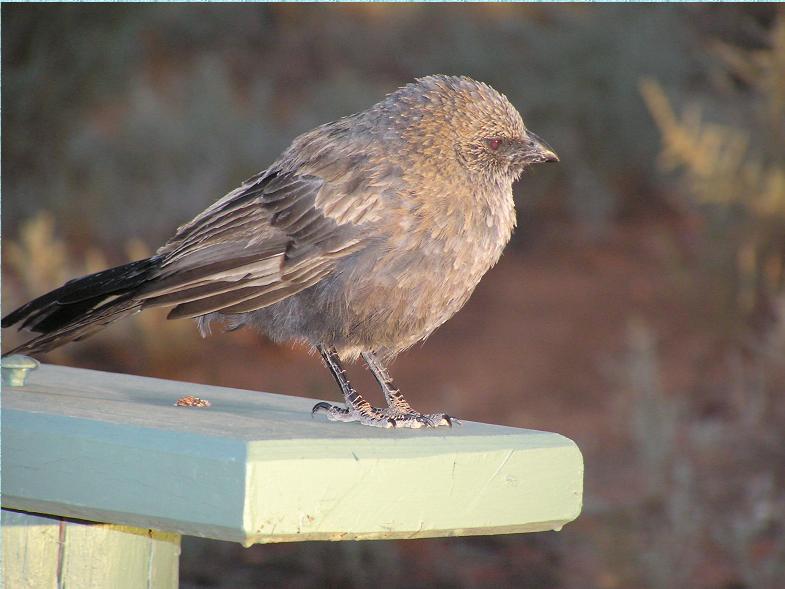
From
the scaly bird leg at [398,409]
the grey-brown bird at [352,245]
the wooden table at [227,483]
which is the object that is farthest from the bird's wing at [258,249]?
→ the wooden table at [227,483]

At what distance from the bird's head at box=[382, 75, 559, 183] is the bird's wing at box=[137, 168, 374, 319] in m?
0.32

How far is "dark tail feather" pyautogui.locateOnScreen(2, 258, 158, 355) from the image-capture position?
132 inches

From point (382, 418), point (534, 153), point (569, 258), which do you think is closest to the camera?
point (382, 418)

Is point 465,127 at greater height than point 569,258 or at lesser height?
lesser

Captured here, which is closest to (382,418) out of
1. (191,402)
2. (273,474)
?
(191,402)

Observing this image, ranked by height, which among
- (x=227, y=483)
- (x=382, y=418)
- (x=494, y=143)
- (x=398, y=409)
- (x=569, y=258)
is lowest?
(x=227, y=483)

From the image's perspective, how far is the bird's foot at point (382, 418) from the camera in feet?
10.1

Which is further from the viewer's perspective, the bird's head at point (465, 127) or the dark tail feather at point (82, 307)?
the bird's head at point (465, 127)

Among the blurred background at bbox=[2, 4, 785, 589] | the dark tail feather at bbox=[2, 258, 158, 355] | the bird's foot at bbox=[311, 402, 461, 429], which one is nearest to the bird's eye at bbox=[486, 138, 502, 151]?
the bird's foot at bbox=[311, 402, 461, 429]

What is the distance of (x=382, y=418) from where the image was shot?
313 cm

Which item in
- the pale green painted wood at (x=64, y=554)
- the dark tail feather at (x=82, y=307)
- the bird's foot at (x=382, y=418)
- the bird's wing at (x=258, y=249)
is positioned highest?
the bird's wing at (x=258, y=249)

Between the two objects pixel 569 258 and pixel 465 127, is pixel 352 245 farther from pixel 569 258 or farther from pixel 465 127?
pixel 569 258

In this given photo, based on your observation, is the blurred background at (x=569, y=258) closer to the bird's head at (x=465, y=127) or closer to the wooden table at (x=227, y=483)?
the bird's head at (x=465, y=127)

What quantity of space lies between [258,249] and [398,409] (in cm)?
62
